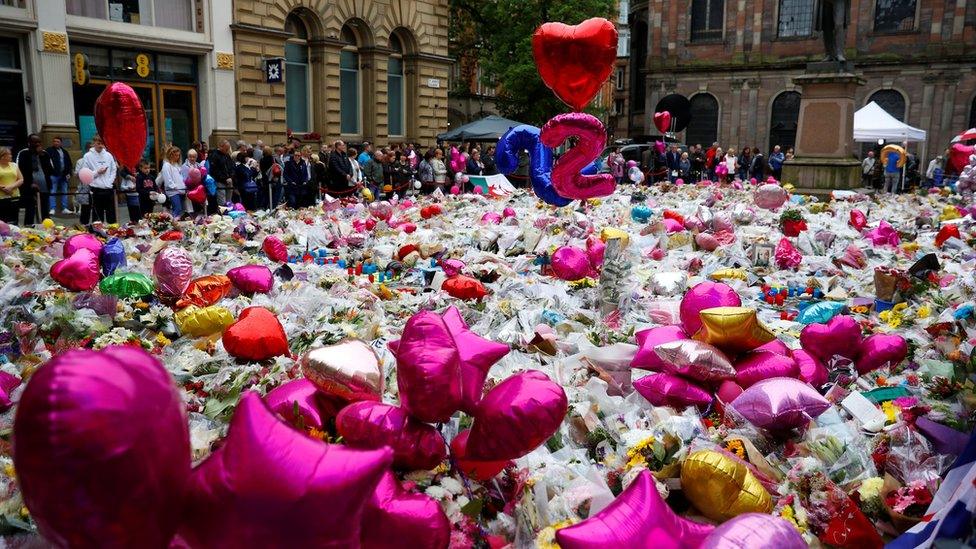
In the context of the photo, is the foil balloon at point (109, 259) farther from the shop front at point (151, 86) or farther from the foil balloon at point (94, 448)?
the shop front at point (151, 86)

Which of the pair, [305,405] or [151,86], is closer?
[305,405]

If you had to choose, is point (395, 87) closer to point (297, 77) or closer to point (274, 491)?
point (297, 77)

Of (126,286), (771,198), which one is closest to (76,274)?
A: (126,286)

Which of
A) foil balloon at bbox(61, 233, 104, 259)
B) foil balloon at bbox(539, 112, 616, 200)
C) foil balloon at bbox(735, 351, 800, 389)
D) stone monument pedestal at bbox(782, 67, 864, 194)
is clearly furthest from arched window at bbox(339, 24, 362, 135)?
foil balloon at bbox(735, 351, 800, 389)

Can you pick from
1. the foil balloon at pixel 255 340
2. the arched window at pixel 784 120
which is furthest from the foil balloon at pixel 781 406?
the arched window at pixel 784 120

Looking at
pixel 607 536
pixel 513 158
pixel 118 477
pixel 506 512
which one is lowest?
pixel 506 512

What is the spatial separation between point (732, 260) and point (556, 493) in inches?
181

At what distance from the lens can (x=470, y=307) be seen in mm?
4816

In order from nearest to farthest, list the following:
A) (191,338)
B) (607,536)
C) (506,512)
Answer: (607,536) < (506,512) < (191,338)

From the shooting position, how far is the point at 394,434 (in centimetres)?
222

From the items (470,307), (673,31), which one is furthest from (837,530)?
(673,31)

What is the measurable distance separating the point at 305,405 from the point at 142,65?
1574 centimetres

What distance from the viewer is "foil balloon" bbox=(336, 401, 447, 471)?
2.21m

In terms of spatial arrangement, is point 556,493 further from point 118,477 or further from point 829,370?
point 829,370
